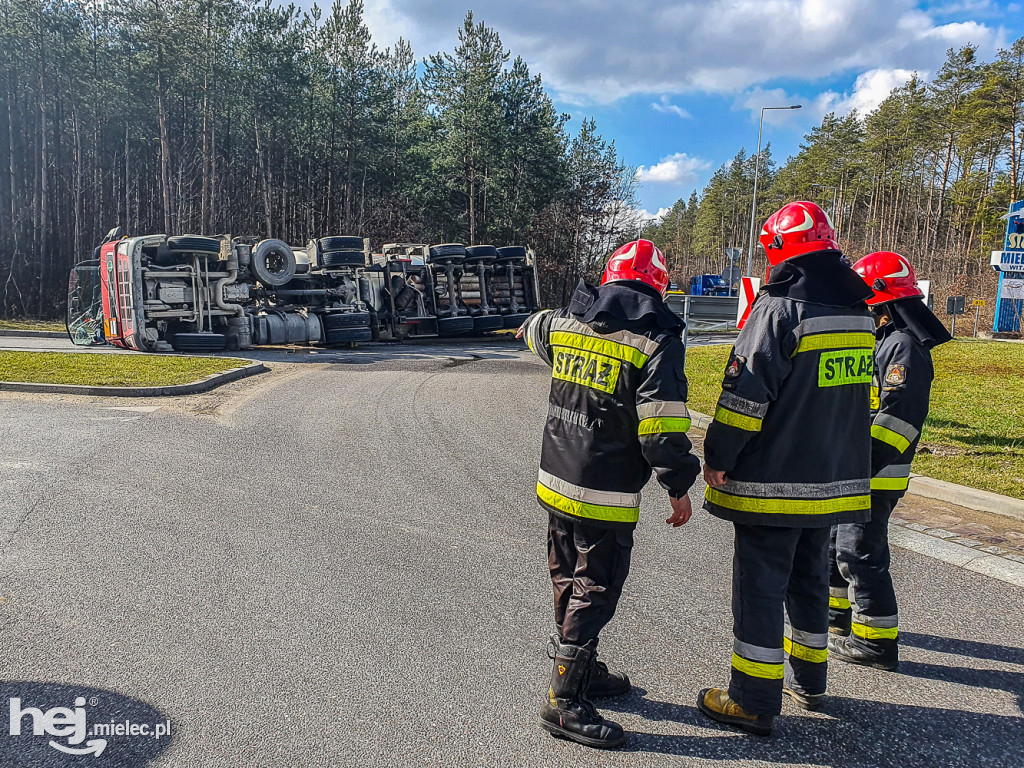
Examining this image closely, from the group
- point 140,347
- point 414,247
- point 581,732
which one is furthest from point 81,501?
point 414,247

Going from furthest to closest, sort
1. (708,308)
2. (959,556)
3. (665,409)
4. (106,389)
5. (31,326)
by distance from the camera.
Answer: (31,326), (708,308), (106,389), (959,556), (665,409)

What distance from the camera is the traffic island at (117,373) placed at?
10.9 meters

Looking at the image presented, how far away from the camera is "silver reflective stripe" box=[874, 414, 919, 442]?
348 centimetres

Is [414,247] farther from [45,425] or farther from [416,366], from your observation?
[45,425]

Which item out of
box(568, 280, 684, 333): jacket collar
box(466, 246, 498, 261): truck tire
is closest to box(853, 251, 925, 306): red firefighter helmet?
box(568, 280, 684, 333): jacket collar

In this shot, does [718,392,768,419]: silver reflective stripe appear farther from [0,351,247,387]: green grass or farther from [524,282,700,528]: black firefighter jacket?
[0,351,247,387]: green grass

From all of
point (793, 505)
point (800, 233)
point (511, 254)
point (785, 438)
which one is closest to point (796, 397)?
point (785, 438)

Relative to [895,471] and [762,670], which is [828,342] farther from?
[762,670]

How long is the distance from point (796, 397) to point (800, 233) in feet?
2.20

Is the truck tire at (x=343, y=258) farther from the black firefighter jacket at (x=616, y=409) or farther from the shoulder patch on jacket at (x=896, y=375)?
the shoulder patch on jacket at (x=896, y=375)

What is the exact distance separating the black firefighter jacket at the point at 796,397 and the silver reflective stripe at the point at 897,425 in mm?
566

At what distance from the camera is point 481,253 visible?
23.0 metres

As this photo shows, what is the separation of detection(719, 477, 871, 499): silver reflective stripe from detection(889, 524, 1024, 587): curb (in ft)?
8.02

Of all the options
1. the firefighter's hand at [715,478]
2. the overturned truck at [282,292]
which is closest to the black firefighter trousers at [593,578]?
the firefighter's hand at [715,478]
